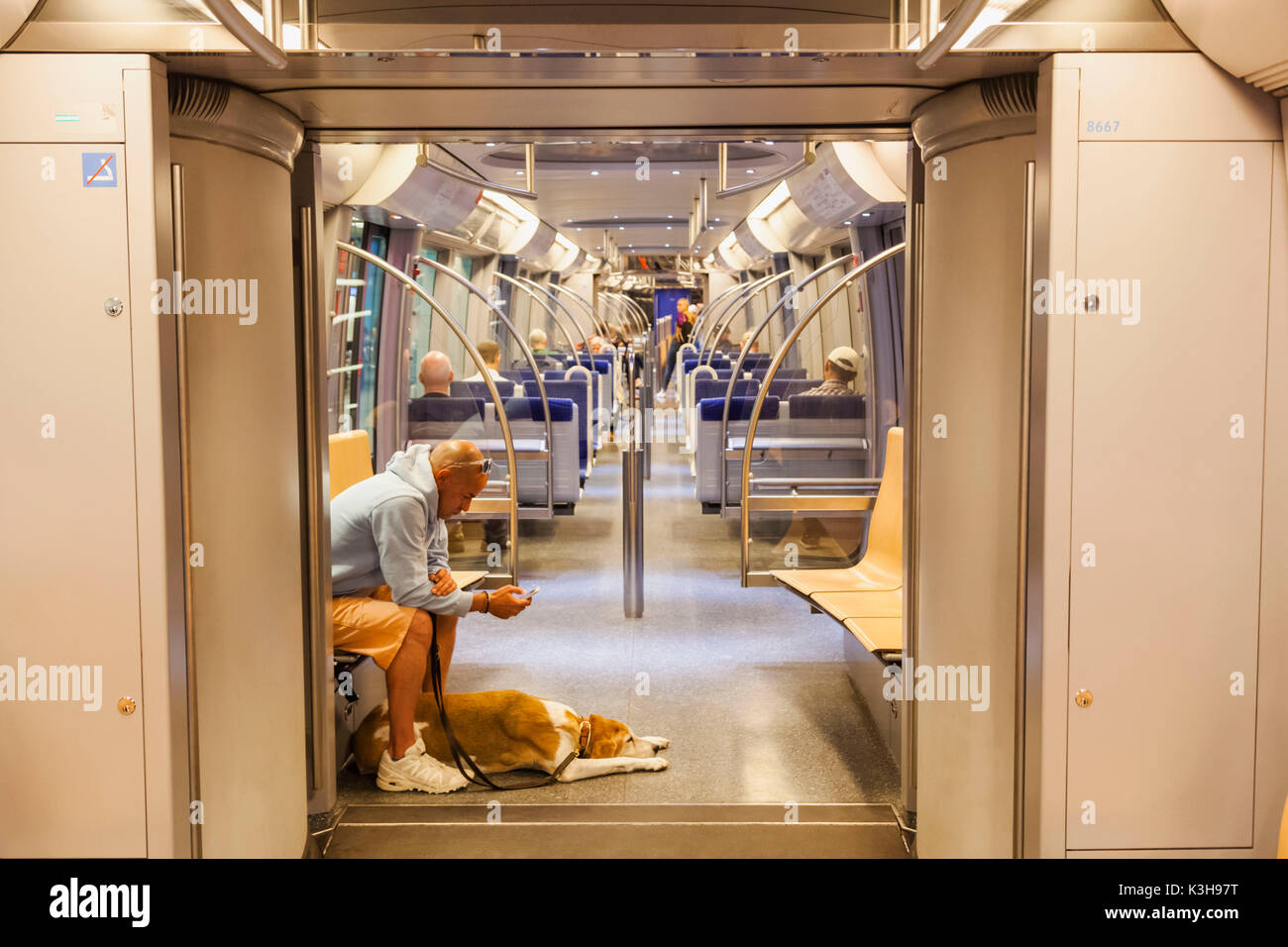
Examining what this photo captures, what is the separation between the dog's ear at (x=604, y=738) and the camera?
3789 mm

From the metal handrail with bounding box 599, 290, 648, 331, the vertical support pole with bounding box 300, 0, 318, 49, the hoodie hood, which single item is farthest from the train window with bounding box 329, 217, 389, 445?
the metal handrail with bounding box 599, 290, 648, 331

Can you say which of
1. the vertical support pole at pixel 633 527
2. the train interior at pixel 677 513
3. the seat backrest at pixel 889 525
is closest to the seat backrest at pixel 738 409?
the train interior at pixel 677 513

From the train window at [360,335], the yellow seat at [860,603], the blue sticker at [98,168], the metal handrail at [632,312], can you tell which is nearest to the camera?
the blue sticker at [98,168]

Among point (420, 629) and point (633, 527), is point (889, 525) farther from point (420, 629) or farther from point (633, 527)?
point (420, 629)

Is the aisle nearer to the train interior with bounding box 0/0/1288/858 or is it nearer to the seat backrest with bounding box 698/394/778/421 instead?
the train interior with bounding box 0/0/1288/858

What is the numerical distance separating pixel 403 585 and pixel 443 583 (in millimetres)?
145

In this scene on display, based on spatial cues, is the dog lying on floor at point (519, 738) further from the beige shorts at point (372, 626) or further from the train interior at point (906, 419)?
the beige shorts at point (372, 626)

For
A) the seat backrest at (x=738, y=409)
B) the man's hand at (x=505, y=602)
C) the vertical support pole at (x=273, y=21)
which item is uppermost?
the vertical support pole at (x=273, y=21)

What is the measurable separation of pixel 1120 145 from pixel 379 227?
21.6 feet

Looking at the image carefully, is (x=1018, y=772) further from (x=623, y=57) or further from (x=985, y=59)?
(x=623, y=57)

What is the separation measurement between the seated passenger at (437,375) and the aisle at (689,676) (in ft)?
4.54

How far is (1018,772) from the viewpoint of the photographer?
7.91 ft

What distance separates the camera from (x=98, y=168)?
6.63 feet

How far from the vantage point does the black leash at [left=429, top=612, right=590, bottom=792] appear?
360cm
